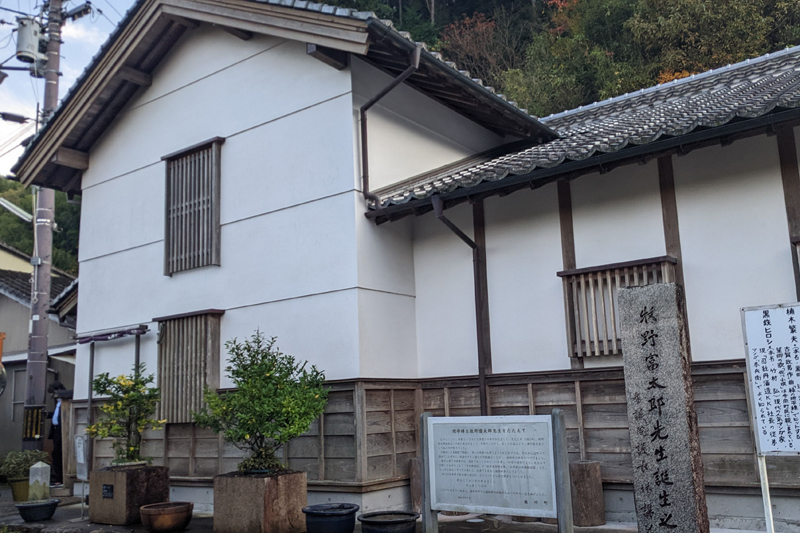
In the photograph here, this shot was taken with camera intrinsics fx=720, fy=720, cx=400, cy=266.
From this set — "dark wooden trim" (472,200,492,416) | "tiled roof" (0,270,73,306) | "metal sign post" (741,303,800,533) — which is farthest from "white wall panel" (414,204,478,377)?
"tiled roof" (0,270,73,306)

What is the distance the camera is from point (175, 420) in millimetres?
11367

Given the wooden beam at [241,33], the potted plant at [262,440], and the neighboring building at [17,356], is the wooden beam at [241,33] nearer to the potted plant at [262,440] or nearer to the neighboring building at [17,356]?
the potted plant at [262,440]

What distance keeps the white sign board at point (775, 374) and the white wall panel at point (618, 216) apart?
111 inches

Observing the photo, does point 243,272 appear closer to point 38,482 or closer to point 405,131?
point 405,131

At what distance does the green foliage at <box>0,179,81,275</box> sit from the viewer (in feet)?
92.1

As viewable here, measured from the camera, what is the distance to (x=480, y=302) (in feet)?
33.0

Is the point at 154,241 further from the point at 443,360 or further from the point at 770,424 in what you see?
the point at 770,424

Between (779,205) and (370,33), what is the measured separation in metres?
5.46

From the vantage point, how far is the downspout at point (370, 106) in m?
9.95

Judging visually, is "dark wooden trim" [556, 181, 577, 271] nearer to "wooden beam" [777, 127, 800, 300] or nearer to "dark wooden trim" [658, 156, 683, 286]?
"dark wooden trim" [658, 156, 683, 286]

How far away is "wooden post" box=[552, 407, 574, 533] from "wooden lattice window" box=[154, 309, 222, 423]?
627cm

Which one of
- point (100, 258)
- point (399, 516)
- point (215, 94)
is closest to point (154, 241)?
point (100, 258)

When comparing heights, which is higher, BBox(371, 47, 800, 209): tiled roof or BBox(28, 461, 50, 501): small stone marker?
BBox(371, 47, 800, 209): tiled roof

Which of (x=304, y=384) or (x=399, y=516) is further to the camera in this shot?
(x=304, y=384)
